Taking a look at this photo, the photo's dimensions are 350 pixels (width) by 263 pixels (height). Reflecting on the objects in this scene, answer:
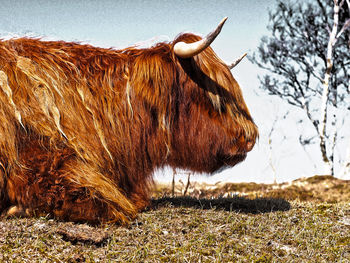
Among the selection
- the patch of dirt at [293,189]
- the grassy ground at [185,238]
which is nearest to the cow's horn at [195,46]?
the grassy ground at [185,238]

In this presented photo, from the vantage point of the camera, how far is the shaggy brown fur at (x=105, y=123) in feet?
10.6

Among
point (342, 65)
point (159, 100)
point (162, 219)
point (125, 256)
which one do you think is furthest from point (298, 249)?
point (342, 65)

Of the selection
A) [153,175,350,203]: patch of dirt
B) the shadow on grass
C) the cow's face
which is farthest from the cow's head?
[153,175,350,203]: patch of dirt

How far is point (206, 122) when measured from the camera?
12.2 ft

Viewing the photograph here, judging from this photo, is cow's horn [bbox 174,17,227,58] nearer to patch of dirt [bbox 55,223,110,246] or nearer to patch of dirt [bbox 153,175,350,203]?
patch of dirt [bbox 55,223,110,246]

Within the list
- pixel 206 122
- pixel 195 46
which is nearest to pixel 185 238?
pixel 206 122

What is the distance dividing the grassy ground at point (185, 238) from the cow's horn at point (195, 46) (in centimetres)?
139

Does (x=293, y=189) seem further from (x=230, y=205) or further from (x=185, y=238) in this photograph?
(x=185, y=238)

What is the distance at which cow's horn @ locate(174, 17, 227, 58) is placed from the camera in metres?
3.41

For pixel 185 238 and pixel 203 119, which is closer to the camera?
pixel 185 238

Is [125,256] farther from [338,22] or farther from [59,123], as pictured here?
[338,22]

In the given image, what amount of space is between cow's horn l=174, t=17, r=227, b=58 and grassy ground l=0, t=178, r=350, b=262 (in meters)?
1.39

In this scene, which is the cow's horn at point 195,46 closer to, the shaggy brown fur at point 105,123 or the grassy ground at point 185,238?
the shaggy brown fur at point 105,123

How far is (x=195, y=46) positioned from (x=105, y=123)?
1.00 metres
